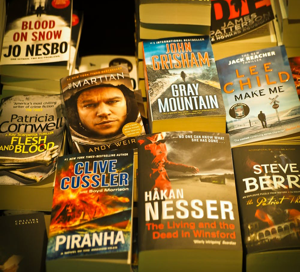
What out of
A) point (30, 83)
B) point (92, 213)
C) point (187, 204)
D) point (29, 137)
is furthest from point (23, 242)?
point (30, 83)

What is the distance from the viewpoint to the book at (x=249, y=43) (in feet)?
4.93

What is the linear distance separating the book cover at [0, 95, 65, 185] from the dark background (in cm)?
53

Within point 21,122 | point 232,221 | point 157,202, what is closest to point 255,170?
point 232,221

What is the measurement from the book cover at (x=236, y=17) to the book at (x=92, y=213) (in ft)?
2.40

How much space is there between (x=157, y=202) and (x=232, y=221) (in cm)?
21

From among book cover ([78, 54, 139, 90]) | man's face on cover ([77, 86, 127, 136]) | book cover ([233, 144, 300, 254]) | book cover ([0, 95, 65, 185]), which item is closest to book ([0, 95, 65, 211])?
book cover ([0, 95, 65, 185])

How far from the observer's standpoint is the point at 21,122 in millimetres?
1358

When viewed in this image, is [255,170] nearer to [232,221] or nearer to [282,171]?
[282,171]

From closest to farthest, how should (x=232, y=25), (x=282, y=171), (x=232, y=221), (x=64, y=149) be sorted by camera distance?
(x=232, y=221)
(x=282, y=171)
(x=64, y=149)
(x=232, y=25)

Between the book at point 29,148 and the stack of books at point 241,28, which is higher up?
the stack of books at point 241,28

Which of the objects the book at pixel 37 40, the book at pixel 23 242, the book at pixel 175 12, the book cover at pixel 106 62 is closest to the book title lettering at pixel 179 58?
the book at pixel 175 12

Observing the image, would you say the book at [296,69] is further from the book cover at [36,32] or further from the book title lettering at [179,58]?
the book cover at [36,32]

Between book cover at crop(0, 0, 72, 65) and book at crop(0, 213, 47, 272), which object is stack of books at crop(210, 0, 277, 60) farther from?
book at crop(0, 213, 47, 272)

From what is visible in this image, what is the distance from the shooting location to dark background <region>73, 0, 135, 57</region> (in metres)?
1.87
